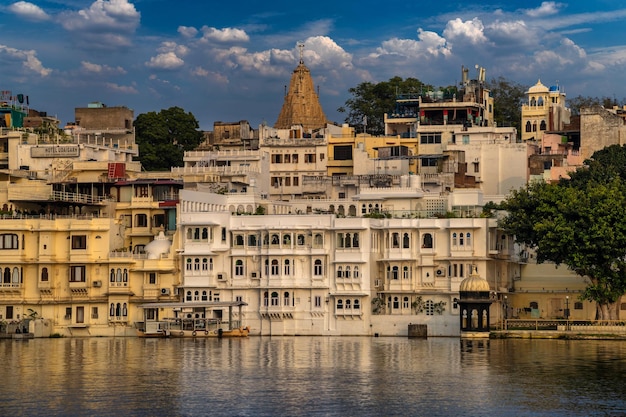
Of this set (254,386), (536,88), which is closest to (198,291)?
(254,386)

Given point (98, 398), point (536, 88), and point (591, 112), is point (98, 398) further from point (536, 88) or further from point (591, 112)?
point (536, 88)

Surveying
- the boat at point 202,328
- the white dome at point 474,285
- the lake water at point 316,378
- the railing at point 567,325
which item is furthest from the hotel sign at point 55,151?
the railing at point 567,325

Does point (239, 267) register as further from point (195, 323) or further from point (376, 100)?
point (376, 100)

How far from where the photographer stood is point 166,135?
380 feet

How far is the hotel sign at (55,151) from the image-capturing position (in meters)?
98.2

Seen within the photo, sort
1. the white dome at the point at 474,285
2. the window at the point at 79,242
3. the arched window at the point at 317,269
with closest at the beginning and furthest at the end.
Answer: the white dome at the point at 474,285
the arched window at the point at 317,269
the window at the point at 79,242

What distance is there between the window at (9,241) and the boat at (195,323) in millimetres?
8062

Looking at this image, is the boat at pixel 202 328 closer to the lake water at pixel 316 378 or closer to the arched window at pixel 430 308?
the lake water at pixel 316 378

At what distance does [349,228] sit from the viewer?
81.5m

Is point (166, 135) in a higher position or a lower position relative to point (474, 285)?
higher

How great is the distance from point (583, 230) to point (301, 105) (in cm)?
4372

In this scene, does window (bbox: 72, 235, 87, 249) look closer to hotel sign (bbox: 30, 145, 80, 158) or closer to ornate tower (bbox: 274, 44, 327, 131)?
hotel sign (bbox: 30, 145, 80, 158)

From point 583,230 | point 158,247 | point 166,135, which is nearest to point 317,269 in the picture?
point 158,247

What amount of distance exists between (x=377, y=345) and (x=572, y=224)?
12.2m
